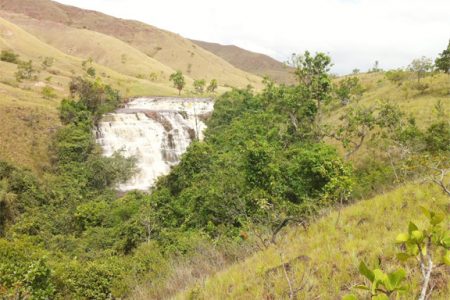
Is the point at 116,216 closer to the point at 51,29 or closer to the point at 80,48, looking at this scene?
the point at 80,48

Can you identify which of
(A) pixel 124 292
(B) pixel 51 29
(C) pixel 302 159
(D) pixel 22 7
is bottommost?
(A) pixel 124 292

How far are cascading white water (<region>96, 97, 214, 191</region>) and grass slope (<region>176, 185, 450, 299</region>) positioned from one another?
28.3 meters

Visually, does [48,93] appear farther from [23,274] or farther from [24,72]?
[23,274]

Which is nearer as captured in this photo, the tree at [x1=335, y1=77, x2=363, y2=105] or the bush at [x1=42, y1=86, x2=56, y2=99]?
the tree at [x1=335, y1=77, x2=363, y2=105]

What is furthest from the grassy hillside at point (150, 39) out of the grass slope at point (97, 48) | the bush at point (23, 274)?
the bush at point (23, 274)

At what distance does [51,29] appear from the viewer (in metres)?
130

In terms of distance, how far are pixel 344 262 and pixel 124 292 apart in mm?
10791

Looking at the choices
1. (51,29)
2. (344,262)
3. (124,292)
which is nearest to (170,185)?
(124,292)

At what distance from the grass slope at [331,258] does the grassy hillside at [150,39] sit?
12550 cm

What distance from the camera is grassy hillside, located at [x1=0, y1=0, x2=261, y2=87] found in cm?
14027

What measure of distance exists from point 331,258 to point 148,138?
3403 cm

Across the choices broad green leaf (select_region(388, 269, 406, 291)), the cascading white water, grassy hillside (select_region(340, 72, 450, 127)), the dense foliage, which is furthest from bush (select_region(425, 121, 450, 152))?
the cascading white water

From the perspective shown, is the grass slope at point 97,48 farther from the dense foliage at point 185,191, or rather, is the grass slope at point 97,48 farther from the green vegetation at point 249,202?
the dense foliage at point 185,191

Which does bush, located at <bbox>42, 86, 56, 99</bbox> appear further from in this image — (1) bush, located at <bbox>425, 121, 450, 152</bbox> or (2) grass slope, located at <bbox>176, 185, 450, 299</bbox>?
(2) grass slope, located at <bbox>176, 185, 450, 299</bbox>
